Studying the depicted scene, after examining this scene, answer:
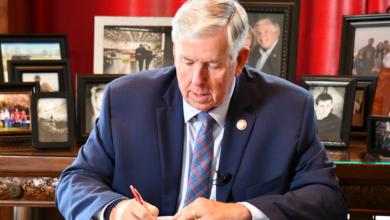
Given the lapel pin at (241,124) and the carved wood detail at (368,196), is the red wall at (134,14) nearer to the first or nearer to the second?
the carved wood detail at (368,196)

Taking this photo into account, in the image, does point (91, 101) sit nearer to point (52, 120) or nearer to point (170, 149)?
point (52, 120)

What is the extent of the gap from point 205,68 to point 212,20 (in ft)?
0.63

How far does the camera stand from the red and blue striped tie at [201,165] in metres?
1.83

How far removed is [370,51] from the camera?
8.93ft

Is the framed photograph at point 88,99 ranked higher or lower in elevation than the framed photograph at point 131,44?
lower

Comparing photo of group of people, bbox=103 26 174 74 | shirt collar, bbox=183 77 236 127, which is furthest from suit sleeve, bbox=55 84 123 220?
photo of group of people, bbox=103 26 174 74

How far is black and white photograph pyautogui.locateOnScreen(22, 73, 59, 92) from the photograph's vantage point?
275 cm

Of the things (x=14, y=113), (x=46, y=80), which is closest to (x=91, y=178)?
(x=14, y=113)

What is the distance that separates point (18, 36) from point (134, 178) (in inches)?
59.9

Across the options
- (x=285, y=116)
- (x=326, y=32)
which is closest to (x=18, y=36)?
(x=285, y=116)

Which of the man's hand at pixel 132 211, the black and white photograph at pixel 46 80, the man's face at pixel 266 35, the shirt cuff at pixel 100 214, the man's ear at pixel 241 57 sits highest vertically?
the man's face at pixel 266 35

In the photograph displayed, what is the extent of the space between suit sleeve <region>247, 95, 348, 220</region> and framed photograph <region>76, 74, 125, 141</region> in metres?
1.28

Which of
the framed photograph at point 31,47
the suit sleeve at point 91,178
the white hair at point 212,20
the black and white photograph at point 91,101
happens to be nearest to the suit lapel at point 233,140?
the white hair at point 212,20

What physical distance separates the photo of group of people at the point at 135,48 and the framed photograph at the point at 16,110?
1.78ft
